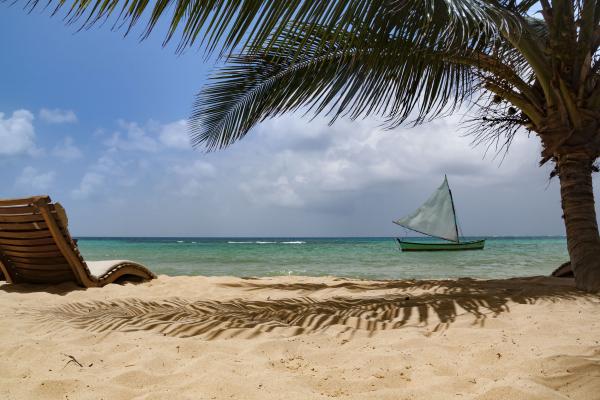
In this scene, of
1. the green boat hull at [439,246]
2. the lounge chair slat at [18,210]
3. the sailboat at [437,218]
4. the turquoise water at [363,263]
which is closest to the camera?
the lounge chair slat at [18,210]

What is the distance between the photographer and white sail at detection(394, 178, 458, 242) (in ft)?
58.7

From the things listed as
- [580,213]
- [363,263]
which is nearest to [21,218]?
[580,213]

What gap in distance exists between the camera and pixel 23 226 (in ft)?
14.0

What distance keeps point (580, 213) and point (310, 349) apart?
2.83 meters

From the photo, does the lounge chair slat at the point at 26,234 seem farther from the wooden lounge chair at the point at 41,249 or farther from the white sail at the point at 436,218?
the white sail at the point at 436,218

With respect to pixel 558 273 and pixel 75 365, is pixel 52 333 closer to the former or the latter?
pixel 75 365

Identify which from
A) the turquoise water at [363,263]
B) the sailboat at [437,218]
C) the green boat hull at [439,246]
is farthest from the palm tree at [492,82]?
the green boat hull at [439,246]

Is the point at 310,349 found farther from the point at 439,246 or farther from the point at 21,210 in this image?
the point at 439,246

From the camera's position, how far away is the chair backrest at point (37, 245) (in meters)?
4.09

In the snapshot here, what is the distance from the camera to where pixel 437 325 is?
2299 millimetres

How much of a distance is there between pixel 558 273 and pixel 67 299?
4789 millimetres

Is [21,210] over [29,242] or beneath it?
over

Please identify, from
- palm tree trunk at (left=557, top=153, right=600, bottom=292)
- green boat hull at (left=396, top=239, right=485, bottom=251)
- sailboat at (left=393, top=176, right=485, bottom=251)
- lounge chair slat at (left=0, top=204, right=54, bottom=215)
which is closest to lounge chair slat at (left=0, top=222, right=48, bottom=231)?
→ lounge chair slat at (left=0, top=204, right=54, bottom=215)

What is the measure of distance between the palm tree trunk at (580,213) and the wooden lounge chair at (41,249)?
4.51 m
